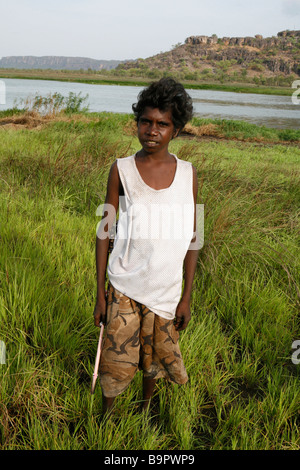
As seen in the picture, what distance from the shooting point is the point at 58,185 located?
388 cm

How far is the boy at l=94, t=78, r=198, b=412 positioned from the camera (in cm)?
136

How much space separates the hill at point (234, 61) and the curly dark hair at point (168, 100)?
8696 cm

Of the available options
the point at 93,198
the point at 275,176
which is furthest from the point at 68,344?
the point at 275,176

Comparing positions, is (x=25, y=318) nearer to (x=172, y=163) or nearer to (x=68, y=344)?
(x=68, y=344)

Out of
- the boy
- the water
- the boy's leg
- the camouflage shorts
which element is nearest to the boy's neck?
the boy

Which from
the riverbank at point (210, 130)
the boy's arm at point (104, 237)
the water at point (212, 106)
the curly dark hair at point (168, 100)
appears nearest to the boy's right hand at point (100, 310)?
the boy's arm at point (104, 237)

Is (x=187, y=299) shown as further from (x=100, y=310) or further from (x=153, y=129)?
(x=153, y=129)

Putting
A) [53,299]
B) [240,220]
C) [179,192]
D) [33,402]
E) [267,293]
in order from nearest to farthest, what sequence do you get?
[179,192] → [33,402] → [53,299] → [267,293] → [240,220]

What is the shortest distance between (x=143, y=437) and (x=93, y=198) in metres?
2.69

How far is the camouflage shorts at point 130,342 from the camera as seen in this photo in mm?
1395

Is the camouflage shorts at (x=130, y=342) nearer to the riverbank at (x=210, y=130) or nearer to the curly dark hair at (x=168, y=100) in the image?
the curly dark hair at (x=168, y=100)

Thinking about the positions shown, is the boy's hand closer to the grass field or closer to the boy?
the boy

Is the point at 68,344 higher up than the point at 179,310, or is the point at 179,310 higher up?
the point at 179,310

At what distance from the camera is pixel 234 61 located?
11131 centimetres
